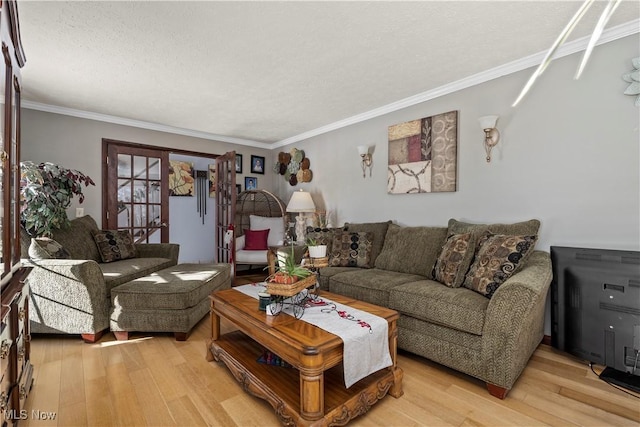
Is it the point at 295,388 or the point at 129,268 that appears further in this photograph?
the point at 129,268

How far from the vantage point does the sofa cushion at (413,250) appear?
2836mm

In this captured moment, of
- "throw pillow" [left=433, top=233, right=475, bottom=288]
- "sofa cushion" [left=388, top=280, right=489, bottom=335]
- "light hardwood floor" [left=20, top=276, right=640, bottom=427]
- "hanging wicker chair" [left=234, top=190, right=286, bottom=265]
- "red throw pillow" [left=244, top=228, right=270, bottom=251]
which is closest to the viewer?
"light hardwood floor" [left=20, top=276, right=640, bottom=427]

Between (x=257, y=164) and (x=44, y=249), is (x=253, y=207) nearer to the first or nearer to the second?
(x=257, y=164)

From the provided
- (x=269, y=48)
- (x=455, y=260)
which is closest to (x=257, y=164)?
(x=269, y=48)

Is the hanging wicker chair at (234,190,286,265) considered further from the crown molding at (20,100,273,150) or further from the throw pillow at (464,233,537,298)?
the throw pillow at (464,233,537,298)

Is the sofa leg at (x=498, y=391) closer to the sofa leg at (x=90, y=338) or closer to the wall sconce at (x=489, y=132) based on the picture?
the wall sconce at (x=489, y=132)

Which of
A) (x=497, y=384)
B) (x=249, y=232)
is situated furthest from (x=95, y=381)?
(x=249, y=232)

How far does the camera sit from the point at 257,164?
5.46 m

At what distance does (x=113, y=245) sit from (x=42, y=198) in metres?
0.88

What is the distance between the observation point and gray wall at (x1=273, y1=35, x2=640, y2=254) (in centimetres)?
221

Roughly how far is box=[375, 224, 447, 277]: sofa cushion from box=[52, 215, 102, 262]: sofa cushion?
2.92 m

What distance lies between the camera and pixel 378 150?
3.82m

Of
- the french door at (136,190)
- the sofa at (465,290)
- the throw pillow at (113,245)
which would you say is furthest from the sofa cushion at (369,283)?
the french door at (136,190)

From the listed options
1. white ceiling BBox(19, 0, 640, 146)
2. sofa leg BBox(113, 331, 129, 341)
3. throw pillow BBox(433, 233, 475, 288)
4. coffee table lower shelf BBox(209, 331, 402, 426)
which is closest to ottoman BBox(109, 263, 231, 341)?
sofa leg BBox(113, 331, 129, 341)
